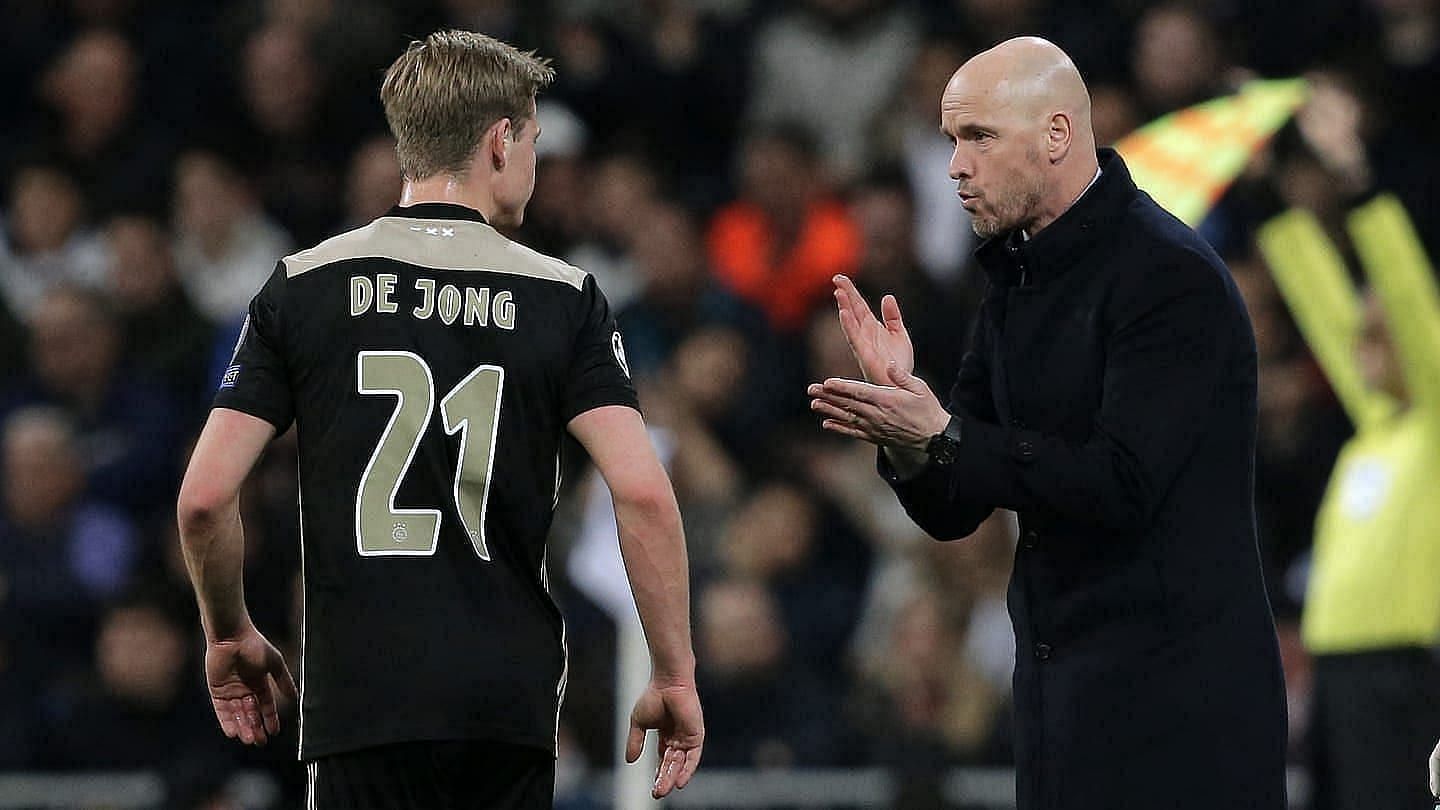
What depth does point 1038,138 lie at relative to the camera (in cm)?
403

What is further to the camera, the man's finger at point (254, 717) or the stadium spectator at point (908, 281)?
the stadium spectator at point (908, 281)

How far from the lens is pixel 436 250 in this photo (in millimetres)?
3871

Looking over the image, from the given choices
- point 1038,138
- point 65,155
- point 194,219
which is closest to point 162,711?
point 194,219

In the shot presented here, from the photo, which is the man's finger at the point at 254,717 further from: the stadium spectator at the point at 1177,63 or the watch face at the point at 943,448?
the stadium spectator at the point at 1177,63

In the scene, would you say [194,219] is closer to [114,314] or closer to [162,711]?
[114,314]

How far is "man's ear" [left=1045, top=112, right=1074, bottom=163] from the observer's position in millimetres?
4035

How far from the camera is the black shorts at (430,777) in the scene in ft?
12.3

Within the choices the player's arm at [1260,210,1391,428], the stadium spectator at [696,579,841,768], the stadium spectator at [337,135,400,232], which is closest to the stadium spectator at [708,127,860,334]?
the stadium spectator at [337,135,400,232]

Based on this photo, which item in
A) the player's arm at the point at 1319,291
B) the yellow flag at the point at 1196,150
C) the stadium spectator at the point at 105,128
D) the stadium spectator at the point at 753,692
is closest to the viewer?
the yellow flag at the point at 1196,150

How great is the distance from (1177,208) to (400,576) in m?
2.51

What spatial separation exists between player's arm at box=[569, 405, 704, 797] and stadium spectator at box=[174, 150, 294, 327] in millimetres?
5845

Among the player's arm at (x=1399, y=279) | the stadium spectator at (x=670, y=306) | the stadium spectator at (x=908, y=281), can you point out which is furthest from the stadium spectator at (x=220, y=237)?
the player's arm at (x=1399, y=279)

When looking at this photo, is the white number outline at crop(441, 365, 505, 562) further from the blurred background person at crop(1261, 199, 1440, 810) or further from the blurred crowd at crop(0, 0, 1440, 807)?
the blurred background person at crop(1261, 199, 1440, 810)

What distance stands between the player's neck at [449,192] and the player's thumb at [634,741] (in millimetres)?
950
